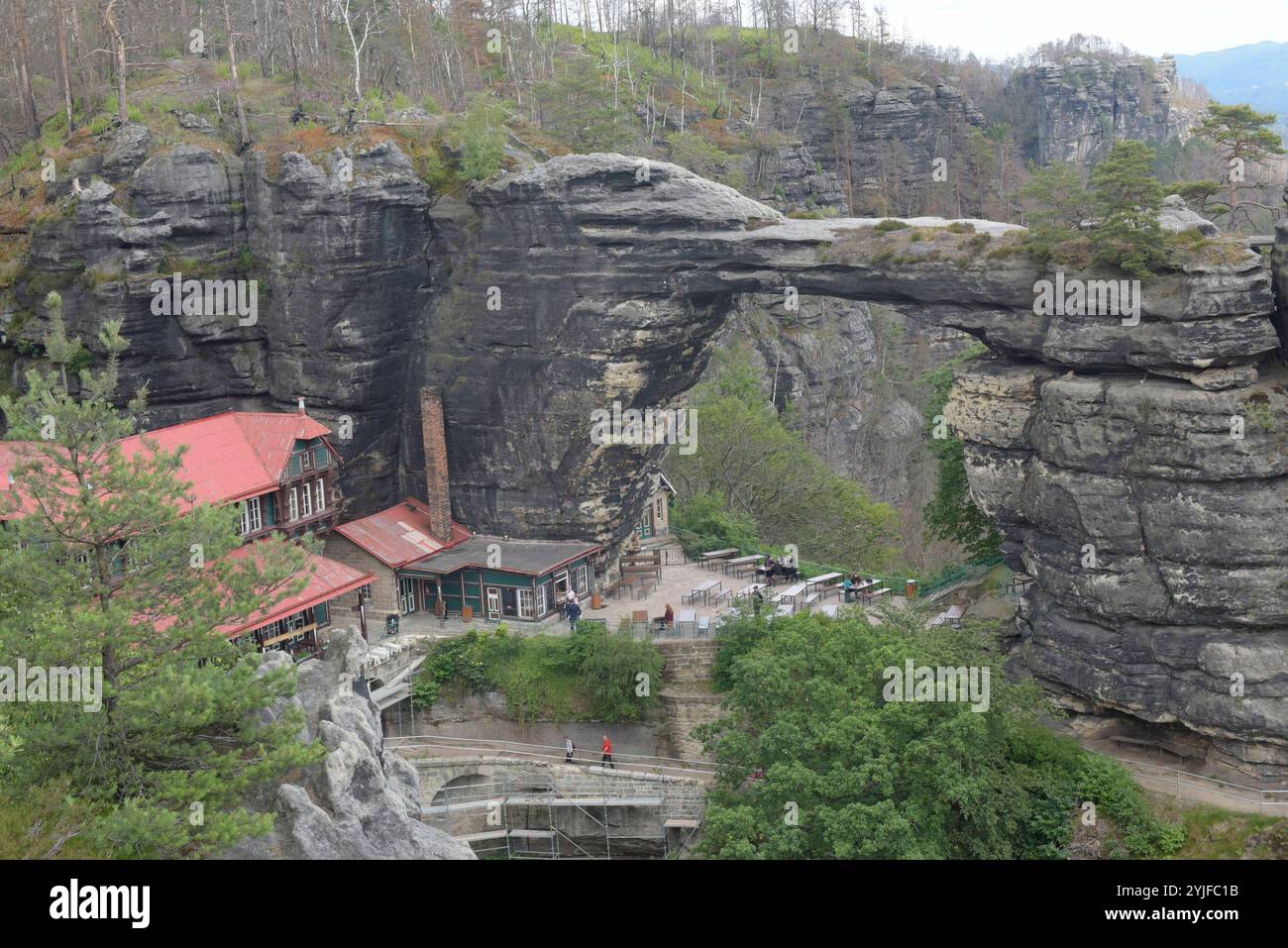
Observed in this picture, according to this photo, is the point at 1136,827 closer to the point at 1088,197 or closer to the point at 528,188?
the point at 1088,197

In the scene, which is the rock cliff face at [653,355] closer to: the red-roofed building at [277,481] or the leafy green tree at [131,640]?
the red-roofed building at [277,481]

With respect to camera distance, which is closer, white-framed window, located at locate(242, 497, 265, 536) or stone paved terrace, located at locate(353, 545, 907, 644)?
white-framed window, located at locate(242, 497, 265, 536)

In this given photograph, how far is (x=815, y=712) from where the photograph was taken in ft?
101

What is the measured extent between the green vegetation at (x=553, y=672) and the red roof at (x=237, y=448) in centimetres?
715

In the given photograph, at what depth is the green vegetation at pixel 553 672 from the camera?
36969 mm

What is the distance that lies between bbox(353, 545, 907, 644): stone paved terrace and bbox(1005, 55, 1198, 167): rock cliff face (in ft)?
210

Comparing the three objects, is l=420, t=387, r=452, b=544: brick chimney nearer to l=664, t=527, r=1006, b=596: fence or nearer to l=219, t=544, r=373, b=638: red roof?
l=219, t=544, r=373, b=638: red roof

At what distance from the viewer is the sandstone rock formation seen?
22188 mm

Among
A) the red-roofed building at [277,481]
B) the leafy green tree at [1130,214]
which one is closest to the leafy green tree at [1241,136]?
the leafy green tree at [1130,214]

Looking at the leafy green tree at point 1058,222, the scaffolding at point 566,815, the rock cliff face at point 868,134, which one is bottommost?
the scaffolding at point 566,815

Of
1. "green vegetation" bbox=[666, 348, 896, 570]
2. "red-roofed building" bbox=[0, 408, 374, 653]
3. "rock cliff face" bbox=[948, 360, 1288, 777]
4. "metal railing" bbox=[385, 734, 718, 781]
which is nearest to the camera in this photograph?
"rock cliff face" bbox=[948, 360, 1288, 777]

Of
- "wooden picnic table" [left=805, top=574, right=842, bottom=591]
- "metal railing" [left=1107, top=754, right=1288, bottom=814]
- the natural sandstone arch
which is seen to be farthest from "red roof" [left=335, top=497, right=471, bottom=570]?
"metal railing" [left=1107, top=754, right=1288, bottom=814]

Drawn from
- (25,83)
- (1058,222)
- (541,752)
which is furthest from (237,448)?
(1058,222)

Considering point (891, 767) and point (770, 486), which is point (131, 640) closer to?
point (891, 767)
